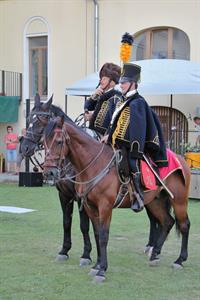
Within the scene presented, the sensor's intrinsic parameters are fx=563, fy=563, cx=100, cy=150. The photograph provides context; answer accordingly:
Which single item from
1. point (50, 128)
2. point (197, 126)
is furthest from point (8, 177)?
point (50, 128)

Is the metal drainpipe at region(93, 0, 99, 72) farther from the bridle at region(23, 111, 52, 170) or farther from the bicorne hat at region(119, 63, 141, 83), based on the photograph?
the bridle at region(23, 111, 52, 170)

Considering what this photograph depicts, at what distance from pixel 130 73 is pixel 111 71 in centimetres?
50

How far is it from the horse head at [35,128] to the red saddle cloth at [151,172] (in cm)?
120

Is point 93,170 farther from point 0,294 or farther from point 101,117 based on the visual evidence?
point 0,294

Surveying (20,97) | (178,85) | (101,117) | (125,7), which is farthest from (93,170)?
(20,97)

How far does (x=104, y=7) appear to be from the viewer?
59.9 feet

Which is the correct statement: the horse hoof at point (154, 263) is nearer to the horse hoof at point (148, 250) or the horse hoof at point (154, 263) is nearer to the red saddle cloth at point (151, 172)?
the horse hoof at point (148, 250)

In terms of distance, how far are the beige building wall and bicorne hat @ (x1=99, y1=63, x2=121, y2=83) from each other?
995cm

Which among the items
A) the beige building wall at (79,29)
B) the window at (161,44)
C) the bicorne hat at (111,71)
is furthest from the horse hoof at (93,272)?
the window at (161,44)

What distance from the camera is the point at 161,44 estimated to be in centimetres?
1767

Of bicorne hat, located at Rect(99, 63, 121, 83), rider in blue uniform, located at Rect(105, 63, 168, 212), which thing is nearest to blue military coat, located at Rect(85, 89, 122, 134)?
bicorne hat, located at Rect(99, 63, 121, 83)

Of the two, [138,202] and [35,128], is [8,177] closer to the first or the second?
[35,128]

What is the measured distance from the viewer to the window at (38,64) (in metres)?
19.9

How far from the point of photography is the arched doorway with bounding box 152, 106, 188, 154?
1648cm
